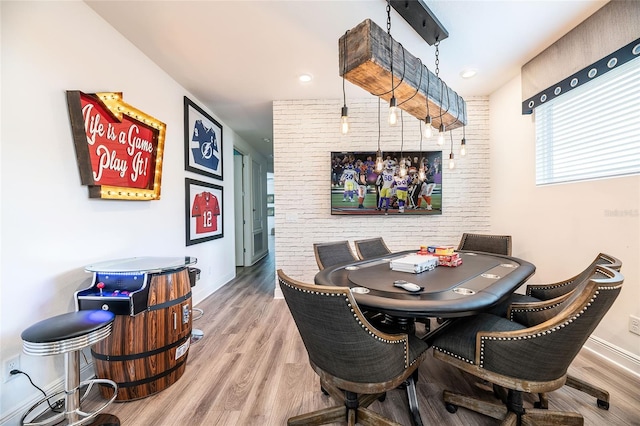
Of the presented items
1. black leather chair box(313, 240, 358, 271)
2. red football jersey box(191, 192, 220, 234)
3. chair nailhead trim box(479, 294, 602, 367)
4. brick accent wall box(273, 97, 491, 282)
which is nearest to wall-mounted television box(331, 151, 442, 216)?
brick accent wall box(273, 97, 491, 282)

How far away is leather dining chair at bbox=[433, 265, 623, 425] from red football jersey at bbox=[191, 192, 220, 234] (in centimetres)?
317

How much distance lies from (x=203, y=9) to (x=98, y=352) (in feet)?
8.36

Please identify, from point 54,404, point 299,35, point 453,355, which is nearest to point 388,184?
point 299,35

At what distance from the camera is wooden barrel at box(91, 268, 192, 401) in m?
1.68

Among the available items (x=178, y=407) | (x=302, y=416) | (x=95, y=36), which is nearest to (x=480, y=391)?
(x=302, y=416)

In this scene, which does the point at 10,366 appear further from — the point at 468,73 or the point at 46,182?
the point at 468,73

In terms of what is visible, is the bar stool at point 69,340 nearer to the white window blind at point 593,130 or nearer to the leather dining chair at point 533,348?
the leather dining chair at point 533,348

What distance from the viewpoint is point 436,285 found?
161 centimetres

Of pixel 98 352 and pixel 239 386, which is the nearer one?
pixel 98 352

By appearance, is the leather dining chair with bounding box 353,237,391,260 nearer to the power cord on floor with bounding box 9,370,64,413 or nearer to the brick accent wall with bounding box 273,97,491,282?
the brick accent wall with bounding box 273,97,491,282

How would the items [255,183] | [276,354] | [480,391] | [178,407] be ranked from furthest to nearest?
[255,183] < [276,354] < [480,391] < [178,407]

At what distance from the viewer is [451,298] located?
1.37 m

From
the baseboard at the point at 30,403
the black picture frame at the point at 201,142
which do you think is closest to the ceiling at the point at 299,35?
the black picture frame at the point at 201,142

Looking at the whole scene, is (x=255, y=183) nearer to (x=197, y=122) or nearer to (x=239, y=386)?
(x=197, y=122)
